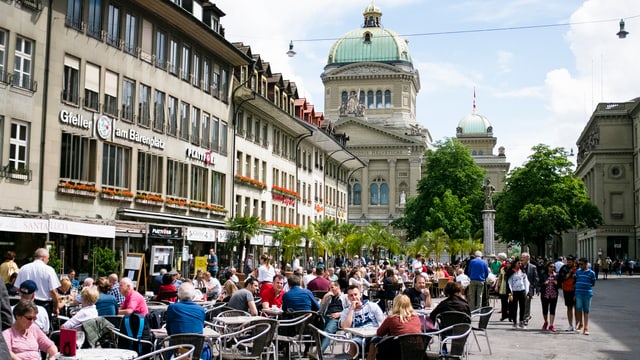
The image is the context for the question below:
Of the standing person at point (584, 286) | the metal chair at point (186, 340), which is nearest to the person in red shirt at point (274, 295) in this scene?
the metal chair at point (186, 340)

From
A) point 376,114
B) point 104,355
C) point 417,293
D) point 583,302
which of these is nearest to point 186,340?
point 104,355

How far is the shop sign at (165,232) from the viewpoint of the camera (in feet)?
97.9

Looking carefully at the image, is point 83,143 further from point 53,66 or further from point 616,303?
point 616,303

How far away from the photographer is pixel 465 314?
1271cm

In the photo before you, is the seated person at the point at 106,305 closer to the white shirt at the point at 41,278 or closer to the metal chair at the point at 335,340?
the white shirt at the point at 41,278

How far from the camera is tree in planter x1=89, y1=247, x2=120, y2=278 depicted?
25500mm

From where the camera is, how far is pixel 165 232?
30.8 metres

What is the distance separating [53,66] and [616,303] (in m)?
21.8

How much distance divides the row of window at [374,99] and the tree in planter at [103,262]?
327ft

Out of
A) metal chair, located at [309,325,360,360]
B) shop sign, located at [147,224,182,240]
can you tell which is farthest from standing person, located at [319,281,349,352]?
shop sign, located at [147,224,182,240]

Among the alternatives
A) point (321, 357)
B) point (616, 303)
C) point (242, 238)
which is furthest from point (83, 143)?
point (616, 303)

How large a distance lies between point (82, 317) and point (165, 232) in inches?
777

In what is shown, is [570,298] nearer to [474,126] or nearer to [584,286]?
[584,286]

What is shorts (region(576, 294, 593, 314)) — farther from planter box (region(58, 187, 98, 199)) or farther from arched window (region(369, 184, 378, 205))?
arched window (region(369, 184, 378, 205))
